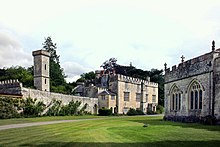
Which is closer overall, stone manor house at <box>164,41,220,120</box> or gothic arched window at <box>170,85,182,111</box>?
stone manor house at <box>164,41,220,120</box>

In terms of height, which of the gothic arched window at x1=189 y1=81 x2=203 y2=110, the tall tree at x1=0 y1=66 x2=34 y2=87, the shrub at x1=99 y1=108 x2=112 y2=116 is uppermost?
the tall tree at x1=0 y1=66 x2=34 y2=87

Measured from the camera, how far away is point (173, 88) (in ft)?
85.3

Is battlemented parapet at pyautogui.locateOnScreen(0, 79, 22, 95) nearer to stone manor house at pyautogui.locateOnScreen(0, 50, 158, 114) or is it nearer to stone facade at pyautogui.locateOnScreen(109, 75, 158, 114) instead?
stone manor house at pyautogui.locateOnScreen(0, 50, 158, 114)

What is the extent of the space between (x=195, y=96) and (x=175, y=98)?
3.88 metres

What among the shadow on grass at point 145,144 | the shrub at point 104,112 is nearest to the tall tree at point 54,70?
the shrub at point 104,112

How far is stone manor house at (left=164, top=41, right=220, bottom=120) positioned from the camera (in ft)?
63.3

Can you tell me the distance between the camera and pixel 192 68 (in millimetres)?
22141

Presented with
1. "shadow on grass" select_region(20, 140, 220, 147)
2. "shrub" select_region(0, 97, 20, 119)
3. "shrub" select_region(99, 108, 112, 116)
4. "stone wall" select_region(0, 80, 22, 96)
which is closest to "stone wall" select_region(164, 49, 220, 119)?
"shadow on grass" select_region(20, 140, 220, 147)

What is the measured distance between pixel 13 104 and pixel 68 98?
32.8 feet

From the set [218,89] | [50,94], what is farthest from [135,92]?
[218,89]

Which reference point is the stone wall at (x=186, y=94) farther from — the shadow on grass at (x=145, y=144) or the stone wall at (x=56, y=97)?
the stone wall at (x=56, y=97)

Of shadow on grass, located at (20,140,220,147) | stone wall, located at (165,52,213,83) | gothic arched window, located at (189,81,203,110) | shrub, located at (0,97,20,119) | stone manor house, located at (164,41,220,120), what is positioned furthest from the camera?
shrub, located at (0,97,20,119)

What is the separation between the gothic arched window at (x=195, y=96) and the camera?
2119cm

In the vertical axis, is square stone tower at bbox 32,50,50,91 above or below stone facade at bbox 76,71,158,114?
above
